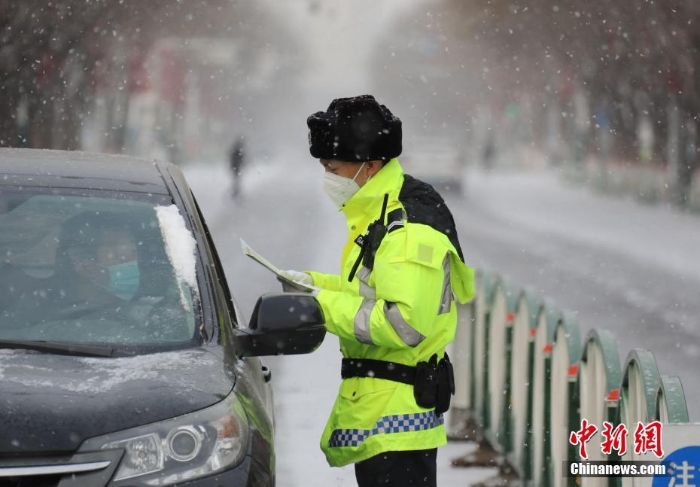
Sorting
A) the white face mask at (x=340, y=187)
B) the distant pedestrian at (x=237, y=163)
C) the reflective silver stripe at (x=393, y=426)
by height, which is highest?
the distant pedestrian at (x=237, y=163)

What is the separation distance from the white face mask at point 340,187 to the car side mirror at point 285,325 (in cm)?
44

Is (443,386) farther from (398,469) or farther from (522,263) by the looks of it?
(522,263)

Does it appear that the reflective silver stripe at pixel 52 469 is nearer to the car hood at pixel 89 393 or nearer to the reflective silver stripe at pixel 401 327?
the car hood at pixel 89 393

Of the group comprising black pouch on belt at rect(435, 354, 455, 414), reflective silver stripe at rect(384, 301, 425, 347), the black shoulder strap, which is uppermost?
the black shoulder strap

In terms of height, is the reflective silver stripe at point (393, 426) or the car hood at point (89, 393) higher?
the car hood at point (89, 393)

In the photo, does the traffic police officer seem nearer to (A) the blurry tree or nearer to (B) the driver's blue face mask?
(B) the driver's blue face mask

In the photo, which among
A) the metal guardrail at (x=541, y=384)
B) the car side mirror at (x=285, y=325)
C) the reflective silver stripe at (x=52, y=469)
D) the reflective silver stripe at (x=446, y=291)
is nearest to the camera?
the reflective silver stripe at (x=52, y=469)

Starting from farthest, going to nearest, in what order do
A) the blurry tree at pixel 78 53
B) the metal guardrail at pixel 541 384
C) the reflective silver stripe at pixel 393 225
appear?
the blurry tree at pixel 78 53 < the metal guardrail at pixel 541 384 < the reflective silver stripe at pixel 393 225

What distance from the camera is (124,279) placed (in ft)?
14.9

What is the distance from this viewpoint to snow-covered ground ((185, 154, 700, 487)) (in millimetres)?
9250

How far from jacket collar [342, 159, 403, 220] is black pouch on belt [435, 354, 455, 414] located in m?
0.52

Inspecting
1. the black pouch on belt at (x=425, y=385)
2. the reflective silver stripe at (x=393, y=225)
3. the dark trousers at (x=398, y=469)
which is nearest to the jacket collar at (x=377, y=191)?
the reflective silver stripe at (x=393, y=225)

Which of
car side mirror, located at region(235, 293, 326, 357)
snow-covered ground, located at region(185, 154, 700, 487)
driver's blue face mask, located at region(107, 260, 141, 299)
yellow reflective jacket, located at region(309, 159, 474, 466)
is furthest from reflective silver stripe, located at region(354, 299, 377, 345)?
snow-covered ground, located at region(185, 154, 700, 487)

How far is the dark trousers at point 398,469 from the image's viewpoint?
4.44m
